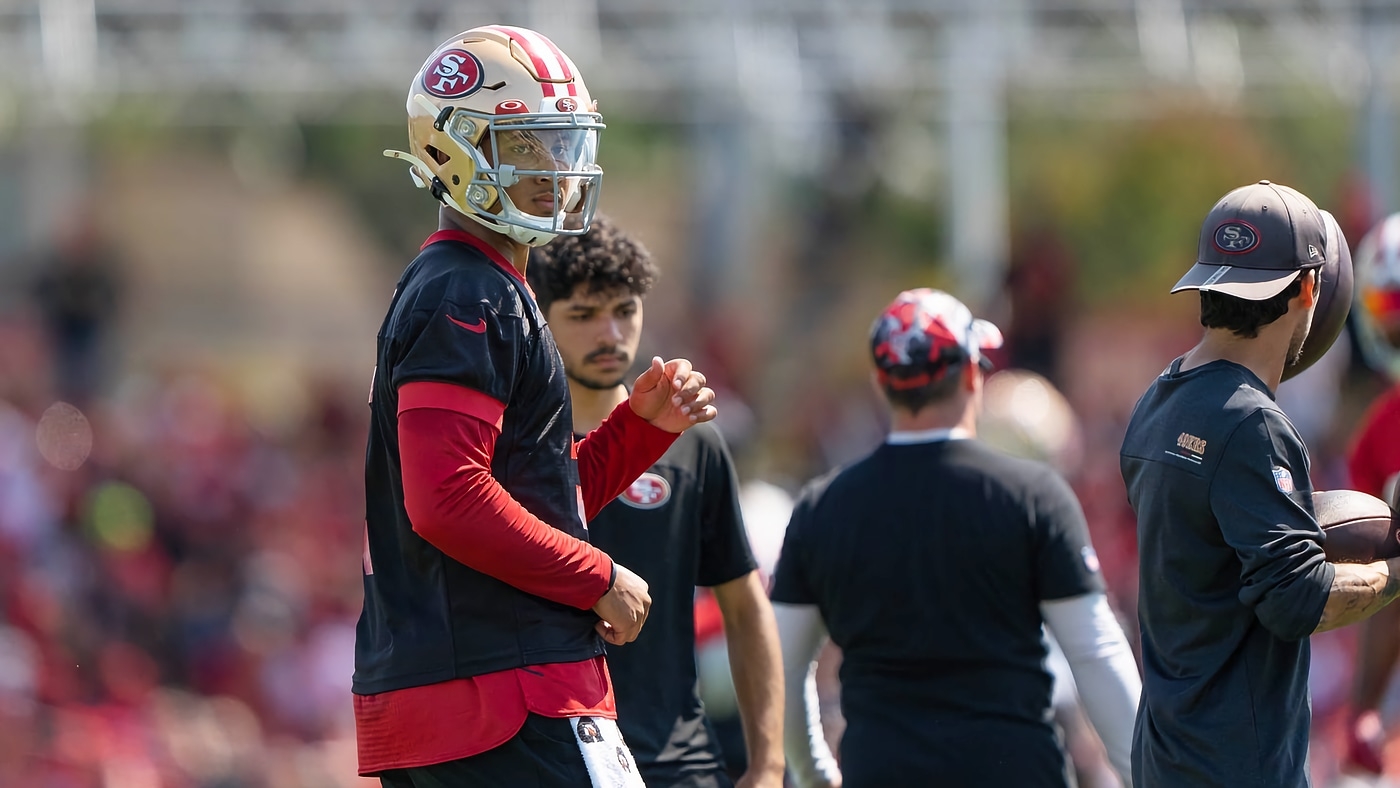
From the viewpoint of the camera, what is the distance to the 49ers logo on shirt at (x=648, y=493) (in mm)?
4750

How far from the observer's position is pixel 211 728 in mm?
11125

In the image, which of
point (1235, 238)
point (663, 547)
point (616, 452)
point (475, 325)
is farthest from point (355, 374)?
point (475, 325)

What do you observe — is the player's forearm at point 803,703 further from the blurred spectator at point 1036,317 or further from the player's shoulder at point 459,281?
the blurred spectator at point 1036,317

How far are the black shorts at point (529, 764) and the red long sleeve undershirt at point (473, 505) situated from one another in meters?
0.26

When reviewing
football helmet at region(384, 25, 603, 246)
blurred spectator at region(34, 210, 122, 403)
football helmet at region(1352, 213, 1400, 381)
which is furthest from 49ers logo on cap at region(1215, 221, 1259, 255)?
blurred spectator at region(34, 210, 122, 403)

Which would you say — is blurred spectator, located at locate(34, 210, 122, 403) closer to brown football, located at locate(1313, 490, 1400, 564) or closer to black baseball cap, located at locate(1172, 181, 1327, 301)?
black baseball cap, located at locate(1172, 181, 1327, 301)

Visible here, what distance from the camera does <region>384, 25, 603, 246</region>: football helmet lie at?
144 inches

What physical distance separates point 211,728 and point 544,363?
328 inches

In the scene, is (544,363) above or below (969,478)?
above

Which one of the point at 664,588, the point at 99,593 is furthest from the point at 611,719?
the point at 99,593

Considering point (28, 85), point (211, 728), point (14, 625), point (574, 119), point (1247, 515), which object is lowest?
point (211, 728)

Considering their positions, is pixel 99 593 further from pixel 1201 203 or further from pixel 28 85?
pixel 1201 203

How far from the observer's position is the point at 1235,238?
13.1ft

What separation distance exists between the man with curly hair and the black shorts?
1.08 meters
